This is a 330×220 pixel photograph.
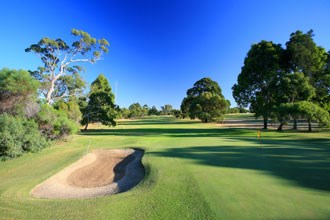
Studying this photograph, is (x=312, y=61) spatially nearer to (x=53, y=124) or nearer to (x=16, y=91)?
(x=53, y=124)

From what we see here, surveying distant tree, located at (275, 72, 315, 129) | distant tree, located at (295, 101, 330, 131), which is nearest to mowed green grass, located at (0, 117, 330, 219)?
distant tree, located at (295, 101, 330, 131)

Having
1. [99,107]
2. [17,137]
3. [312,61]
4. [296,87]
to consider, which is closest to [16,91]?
[17,137]

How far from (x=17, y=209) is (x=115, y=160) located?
8.32 metres

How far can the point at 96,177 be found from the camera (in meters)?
11.6

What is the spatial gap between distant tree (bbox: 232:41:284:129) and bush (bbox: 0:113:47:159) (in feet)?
90.2

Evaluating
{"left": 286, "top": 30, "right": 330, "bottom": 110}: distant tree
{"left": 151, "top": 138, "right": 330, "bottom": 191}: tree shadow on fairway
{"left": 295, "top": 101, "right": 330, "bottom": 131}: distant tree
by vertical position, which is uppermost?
{"left": 286, "top": 30, "right": 330, "bottom": 110}: distant tree

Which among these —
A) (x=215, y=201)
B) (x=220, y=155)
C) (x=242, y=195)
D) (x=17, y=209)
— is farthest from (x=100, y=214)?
(x=220, y=155)

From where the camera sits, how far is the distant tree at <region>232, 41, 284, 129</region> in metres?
32.6

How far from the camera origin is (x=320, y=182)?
25.7 ft

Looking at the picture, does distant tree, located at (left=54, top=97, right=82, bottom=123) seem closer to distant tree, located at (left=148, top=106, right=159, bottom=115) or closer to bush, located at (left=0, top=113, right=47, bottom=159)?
bush, located at (left=0, top=113, right=47, bottom=159)

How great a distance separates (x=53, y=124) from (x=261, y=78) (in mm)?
28342

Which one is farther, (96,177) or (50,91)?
(50,91)

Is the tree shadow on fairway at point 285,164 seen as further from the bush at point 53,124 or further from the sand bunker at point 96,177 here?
the bush at point 53,124

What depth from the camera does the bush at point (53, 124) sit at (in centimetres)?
1872
